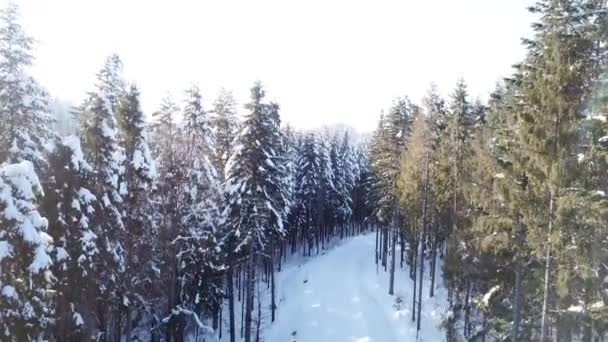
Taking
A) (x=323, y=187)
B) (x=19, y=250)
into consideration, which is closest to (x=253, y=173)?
(x=19, y=250)

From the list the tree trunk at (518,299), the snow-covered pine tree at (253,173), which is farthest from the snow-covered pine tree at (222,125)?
the tree trunk at (518,299)

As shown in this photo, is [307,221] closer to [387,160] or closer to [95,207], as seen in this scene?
[387,160]

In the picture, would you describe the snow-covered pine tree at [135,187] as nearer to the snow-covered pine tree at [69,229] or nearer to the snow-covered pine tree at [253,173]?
the snow-covered pine tree at [69,229]

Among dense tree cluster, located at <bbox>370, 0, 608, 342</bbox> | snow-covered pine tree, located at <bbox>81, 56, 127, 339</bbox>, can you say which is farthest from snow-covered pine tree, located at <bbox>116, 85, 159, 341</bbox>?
dense tree cluster, located at <bbox>370, 0, 608, 342</bbox>

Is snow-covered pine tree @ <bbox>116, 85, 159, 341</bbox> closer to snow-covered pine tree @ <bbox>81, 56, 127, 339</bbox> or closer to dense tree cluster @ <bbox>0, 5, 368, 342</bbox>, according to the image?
dense tree cluster @ <bbox>0, 5, 368, 342</bbox>

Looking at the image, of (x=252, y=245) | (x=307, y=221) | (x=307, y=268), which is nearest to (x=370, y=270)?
(x=307, y=268)

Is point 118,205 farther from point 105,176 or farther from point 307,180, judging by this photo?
point 307,180
